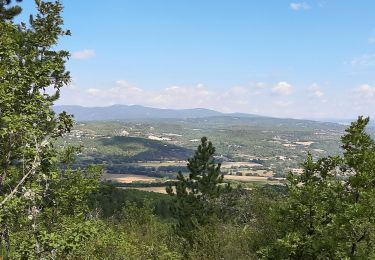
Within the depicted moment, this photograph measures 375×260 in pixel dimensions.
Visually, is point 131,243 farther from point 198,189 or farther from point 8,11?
point 198,189

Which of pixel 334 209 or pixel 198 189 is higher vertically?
pixel 334 209

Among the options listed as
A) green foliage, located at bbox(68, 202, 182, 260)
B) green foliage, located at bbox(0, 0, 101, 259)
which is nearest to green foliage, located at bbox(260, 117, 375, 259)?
green foliage, located at bbox(68, 202, 182, 260)

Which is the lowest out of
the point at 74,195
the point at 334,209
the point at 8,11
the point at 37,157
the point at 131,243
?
the point at 131,243

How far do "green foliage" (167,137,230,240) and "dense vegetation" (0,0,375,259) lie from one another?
21979mm

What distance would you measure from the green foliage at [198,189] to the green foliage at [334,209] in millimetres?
36210

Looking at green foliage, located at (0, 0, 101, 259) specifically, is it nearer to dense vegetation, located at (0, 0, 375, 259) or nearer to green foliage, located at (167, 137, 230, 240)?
dense vegetation, located at (0, 0, 375, 259)

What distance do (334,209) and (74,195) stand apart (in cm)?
1923

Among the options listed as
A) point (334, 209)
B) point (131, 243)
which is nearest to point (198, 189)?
point (131, 243)

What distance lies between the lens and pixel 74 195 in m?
19.8

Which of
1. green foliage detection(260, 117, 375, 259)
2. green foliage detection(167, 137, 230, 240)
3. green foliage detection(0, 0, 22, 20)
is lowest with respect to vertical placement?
green foliage detection(167, 137, 230, 240)

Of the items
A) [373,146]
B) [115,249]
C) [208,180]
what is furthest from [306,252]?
[208,180]

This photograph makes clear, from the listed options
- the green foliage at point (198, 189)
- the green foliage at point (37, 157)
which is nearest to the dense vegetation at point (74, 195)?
the green foliage at point (37, 157)

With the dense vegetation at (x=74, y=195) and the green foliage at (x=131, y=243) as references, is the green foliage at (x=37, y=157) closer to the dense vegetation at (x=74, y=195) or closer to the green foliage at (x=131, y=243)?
the dense vegetation at (x=74, y=195)

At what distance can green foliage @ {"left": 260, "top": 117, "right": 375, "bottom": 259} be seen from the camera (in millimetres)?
25922
